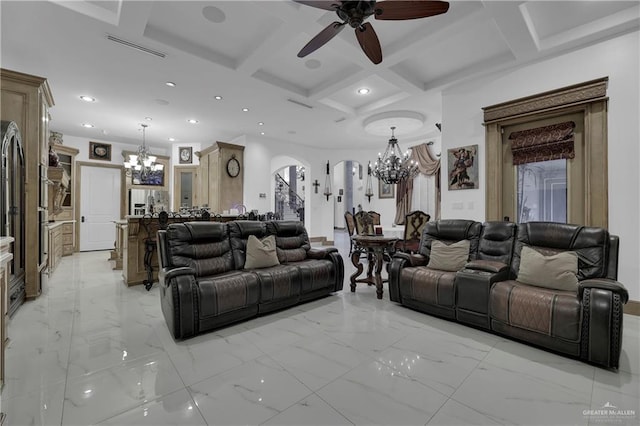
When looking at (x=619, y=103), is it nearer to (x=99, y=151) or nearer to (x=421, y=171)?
(x=421, y=171)

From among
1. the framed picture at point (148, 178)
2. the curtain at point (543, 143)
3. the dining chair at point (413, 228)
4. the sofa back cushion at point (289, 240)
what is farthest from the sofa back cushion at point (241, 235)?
the framed picture at point (148, 178)

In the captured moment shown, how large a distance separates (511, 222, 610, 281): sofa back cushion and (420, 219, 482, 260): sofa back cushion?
1.35ft

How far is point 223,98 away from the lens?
204 inches

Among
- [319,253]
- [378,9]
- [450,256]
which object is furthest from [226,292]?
[378,9]

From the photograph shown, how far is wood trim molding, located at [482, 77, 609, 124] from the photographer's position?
10.8ft

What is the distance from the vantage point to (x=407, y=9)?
215cm

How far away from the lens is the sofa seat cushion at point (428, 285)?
2.92 m

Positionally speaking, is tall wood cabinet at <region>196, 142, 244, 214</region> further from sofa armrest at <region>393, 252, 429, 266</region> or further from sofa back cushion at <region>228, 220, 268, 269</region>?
sofa armrest at <region>393, 252, 429, 266</region>

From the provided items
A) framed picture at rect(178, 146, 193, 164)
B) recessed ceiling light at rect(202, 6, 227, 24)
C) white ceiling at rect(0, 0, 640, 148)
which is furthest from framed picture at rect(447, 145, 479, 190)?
framed picture at rect(178, 146, 193, 164)

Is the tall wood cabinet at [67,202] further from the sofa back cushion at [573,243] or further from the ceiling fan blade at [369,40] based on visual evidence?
the sofa back cushion at [573,243]

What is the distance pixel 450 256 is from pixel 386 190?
6.11m

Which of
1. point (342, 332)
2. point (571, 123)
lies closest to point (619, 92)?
point (571, 123)

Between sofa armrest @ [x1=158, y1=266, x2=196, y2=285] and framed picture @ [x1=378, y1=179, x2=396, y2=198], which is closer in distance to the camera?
sofa armrest @ [x1=158, y1=266, x2=196, y2=285]

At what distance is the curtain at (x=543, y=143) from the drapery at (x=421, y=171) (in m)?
3.57
